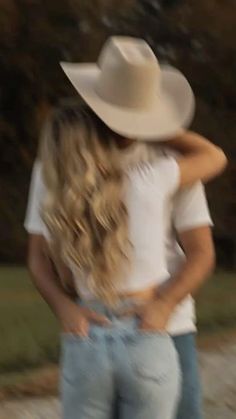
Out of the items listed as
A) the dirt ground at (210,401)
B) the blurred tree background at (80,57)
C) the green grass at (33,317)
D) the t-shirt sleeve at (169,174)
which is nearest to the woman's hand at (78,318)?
the t-shirt sleeve at (169,174)

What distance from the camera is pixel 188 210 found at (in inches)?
77.8

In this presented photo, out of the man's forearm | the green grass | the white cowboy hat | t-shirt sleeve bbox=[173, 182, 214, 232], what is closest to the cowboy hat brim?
the white cowboy hat

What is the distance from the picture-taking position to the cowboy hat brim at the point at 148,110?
1853 mm

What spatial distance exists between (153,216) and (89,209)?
0.41ft

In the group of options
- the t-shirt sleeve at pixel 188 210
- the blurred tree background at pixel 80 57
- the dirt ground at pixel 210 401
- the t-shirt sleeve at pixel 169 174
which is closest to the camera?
the t-shirt sleeve at pixel 169 174

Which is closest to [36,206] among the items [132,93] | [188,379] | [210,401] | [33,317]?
[132,93]

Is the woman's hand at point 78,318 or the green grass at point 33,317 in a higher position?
the woman's hand at point 78,318

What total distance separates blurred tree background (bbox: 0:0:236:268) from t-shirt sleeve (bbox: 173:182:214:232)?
9.34 ft

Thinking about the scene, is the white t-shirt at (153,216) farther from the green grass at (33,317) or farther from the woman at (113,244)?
the green grass at (33,317)

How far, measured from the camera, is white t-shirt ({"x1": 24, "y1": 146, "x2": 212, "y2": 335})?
184 cm

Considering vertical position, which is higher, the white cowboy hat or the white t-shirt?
the white cowboy hat

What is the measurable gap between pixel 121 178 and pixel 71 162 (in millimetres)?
95

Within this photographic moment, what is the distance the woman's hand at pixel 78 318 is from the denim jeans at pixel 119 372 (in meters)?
0.01

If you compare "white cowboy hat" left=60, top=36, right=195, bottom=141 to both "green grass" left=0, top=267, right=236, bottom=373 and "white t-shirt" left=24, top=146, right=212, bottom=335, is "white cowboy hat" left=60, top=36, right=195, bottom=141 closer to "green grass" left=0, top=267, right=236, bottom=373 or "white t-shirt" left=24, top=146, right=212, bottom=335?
"white t-shirt" left=24, top=146, right=212, bottom=335
